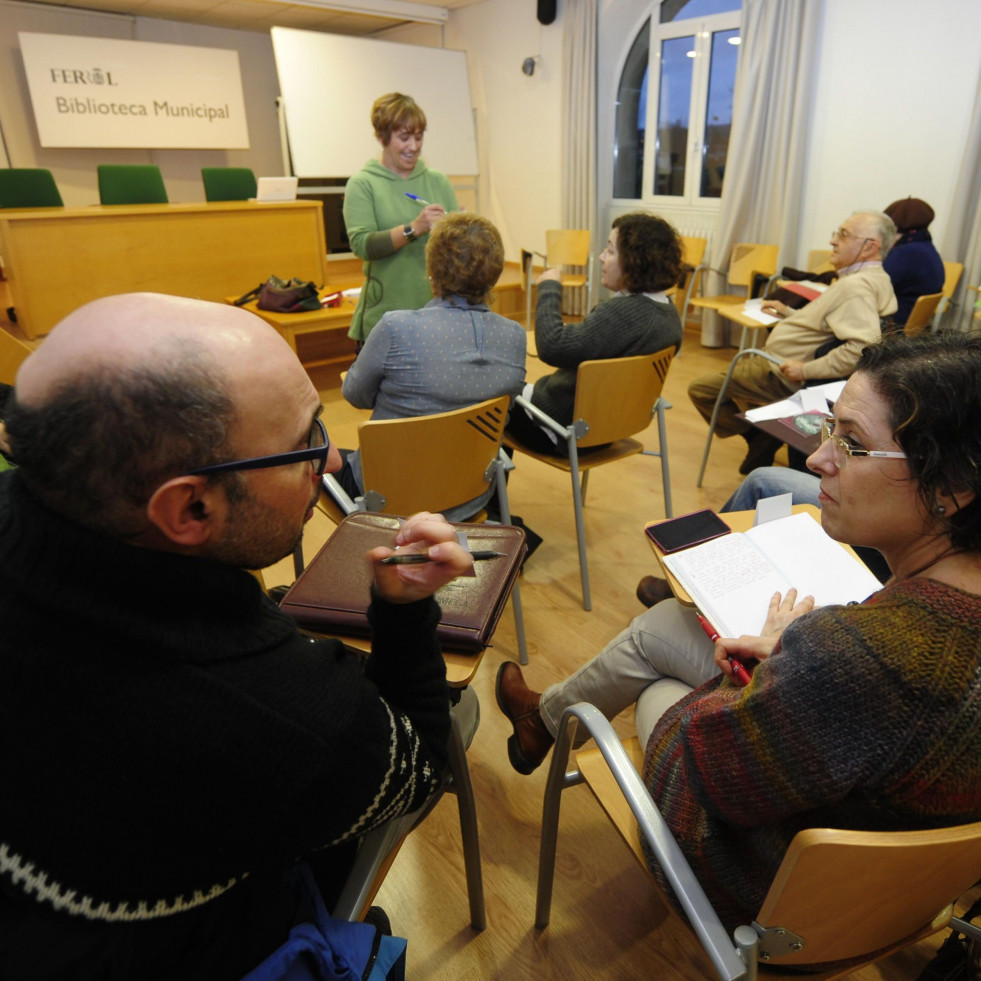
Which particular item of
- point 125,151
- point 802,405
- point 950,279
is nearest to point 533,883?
point 802,405

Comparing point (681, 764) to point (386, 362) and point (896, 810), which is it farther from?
point (386, 362)

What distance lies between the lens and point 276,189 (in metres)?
4.86

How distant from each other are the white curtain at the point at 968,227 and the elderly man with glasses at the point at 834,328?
159 cm

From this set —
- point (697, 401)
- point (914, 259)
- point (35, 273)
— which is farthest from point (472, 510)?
point (35, 273)

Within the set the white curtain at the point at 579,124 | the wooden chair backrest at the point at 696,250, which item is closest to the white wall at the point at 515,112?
the white curtain at the point at 579,124

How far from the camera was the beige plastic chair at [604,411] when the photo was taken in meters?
2.07

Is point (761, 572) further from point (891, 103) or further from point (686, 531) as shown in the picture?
point (891, 103)

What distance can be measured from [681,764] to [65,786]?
71 centimetres

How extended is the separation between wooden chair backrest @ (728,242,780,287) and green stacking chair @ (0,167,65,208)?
16.2ft

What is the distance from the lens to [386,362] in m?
1.84

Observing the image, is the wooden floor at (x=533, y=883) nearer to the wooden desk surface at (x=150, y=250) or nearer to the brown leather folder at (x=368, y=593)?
the brown leather folder at (x=368, y=593)

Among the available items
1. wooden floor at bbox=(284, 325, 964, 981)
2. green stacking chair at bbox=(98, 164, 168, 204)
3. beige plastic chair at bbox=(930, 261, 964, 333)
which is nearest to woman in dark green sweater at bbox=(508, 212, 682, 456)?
wooden floor at bbox=(284, 325, 964, 981)

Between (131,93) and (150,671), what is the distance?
26.0 feet

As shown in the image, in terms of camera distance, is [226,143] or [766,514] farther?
[226,143]
